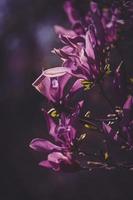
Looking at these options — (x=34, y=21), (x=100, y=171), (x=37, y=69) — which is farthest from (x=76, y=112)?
(x=37, y=69)

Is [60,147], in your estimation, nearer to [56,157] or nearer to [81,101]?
[56,157]

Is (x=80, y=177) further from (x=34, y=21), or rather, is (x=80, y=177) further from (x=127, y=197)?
(x=34, y=21)

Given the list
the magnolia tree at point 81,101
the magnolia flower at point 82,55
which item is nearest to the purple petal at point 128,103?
the magnolia tree at point 81,101

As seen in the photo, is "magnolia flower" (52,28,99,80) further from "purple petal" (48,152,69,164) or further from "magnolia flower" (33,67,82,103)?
"purple petal" (48,152,69,164)

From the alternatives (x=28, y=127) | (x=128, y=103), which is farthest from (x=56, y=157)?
(x=28, y=127)

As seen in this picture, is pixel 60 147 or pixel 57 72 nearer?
pixel 57 72

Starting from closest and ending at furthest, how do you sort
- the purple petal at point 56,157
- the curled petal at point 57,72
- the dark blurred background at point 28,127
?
1. the curled petal at point 57,72
2. the purple petal at point 56,157
3. the dark blurred background at point 28,127

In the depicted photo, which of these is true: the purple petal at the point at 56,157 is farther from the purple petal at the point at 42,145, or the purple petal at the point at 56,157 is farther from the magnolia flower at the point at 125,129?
the magnolia flower at the point at 125,129
